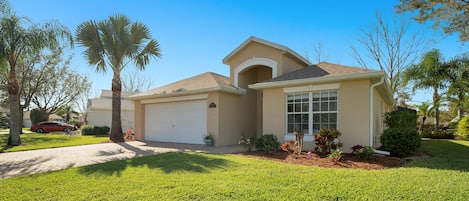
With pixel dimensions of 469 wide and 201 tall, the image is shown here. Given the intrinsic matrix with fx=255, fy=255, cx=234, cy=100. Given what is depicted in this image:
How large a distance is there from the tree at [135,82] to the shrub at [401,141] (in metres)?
42.0

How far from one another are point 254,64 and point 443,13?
30.3 ft

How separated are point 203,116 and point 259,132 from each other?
361 centimetres

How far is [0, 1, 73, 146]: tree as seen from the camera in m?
12.9

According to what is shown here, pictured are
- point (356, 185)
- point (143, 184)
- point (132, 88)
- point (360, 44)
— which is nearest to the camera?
point (356, 185)

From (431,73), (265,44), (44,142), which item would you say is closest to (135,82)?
(44,142)

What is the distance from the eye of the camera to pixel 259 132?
50.6ft

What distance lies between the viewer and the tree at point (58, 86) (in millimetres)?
29672

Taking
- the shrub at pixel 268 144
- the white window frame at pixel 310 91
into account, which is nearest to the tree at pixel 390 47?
the white window frame at pixel 310 91

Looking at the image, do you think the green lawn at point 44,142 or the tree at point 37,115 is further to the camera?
the tree at point 37,115

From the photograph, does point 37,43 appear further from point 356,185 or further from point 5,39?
point 356,185

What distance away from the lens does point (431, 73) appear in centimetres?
2286

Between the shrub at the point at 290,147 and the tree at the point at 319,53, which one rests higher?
the tree at the point at 319,53

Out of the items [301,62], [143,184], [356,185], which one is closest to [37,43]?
[143,184]

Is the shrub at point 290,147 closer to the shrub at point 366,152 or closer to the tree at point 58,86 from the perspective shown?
the shrub at point 366,152
